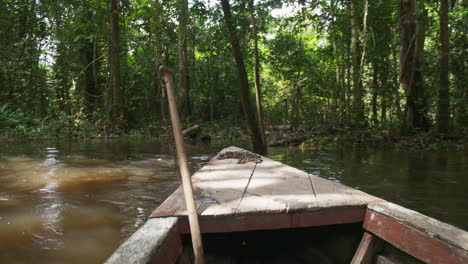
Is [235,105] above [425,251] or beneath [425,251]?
above

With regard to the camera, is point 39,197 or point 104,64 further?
point 104,64

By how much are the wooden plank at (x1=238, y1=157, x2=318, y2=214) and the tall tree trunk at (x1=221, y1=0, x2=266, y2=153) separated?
4030 mm

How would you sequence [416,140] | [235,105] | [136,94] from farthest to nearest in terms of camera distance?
[235,105], [136,94], [416,140]

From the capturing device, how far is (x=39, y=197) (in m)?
3.29

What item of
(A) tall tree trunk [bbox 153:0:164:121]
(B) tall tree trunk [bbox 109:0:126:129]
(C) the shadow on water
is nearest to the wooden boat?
(A) tall tree trunk [bbox 153:0:164:121]

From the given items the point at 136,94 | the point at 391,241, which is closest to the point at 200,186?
the point at 391,241

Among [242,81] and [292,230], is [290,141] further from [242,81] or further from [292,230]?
[292,230]

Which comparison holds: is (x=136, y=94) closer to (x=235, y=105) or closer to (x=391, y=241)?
(x=235, y=105)

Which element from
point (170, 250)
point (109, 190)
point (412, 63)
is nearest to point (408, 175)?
point (109, 190)

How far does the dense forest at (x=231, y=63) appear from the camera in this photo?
8.49 meters

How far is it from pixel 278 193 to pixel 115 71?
1000cm

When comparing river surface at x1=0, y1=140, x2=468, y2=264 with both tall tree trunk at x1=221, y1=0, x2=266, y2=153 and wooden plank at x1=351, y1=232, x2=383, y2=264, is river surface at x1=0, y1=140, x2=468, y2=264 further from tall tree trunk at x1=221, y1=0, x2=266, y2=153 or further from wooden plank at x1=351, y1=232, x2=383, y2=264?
wooden plank at x1=351, y1=232, x2=383, y2=264

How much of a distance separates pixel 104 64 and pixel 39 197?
32.0 ft

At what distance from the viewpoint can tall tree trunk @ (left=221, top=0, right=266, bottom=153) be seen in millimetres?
6469
